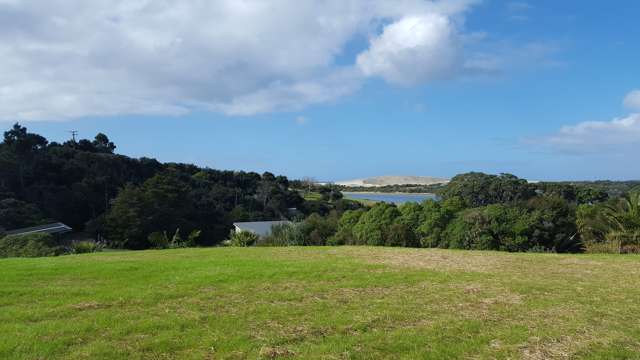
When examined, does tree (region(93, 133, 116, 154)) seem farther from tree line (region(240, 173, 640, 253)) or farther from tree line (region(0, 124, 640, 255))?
tree line (region(240, 173, 640, 253))

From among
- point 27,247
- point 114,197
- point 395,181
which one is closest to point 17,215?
point 114,197

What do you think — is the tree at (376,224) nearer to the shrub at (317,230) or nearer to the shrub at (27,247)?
the shrub at (317,230)

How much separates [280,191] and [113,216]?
34538 millimetres

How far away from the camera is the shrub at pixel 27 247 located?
20.1 meters

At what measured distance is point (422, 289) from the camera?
9.02m

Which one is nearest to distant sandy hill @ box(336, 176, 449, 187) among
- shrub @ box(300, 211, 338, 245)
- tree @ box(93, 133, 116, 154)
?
tree @ box(93, 133, 116, 154)

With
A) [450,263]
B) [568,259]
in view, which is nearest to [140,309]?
[450,263]

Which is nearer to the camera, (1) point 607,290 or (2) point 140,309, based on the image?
(2) point 140,309

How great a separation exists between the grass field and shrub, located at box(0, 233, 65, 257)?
29.9 ft

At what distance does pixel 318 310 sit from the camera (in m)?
7.29

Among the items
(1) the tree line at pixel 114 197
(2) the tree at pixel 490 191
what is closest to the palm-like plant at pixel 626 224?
(2) the tree at pixel 490 191

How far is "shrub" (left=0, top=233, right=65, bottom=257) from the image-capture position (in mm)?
20100

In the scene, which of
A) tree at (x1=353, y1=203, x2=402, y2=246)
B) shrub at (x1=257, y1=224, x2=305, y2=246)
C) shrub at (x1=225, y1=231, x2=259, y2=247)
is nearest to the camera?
tree at (x1=353, y1=203, x2=402, y2=246)

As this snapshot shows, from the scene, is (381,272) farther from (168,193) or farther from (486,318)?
(168,193)
